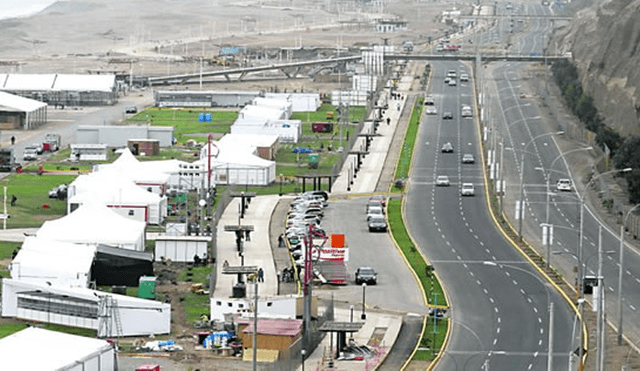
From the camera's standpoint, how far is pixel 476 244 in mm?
100875

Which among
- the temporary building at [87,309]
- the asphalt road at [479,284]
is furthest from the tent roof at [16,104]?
the temporary building at [87,309]

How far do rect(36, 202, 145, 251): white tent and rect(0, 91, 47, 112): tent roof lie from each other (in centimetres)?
6785

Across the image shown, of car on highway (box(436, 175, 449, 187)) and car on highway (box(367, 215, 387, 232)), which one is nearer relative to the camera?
car on highway (box(367, 215, 387, 232))

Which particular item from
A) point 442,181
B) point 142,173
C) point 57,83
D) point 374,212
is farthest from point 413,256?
point 57,83

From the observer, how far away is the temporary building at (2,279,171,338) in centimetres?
7631

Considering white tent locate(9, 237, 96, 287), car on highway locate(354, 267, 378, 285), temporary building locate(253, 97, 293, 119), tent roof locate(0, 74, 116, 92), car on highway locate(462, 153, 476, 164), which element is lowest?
car on highway locate(354, 267, 378, 285)

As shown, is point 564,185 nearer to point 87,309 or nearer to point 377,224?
point 377,224

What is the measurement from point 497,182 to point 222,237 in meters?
27.7

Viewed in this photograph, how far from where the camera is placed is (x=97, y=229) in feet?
313

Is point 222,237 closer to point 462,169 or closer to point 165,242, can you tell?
point 165,242

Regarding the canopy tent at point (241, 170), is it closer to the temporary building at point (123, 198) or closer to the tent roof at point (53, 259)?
the temporary building at point (123, 198)

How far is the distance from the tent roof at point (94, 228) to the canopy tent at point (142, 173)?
1922 centimetres

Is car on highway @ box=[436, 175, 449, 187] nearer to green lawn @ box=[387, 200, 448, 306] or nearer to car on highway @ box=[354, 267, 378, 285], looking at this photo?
green lawn @ box=[387, 200, 448, 306]

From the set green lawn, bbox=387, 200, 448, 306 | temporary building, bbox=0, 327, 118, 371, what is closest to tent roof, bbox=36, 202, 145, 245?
green lawn, bbox=387, 200, 448, 306
